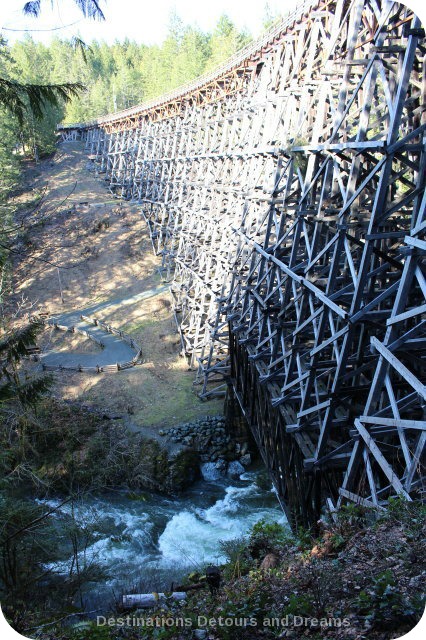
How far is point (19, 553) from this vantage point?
7410 mm

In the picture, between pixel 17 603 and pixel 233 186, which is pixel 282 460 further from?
pixel 233 186

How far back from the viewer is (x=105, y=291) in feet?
93.4

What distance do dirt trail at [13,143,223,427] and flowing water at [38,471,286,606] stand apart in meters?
3.11

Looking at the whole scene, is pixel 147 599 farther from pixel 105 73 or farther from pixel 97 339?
pixel 105 73

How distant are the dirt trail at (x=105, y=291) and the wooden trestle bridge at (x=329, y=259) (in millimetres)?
1562

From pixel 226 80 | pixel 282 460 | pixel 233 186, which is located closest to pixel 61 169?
pixel 226 80

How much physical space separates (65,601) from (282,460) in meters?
4.13

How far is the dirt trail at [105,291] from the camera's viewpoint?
57.2ft

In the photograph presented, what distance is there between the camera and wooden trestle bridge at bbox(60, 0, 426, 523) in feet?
18.2

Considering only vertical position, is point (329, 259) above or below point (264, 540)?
above

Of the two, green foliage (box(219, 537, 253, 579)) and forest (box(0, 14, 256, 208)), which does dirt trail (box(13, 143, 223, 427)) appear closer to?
forest (box(0, 14, 256, 208))

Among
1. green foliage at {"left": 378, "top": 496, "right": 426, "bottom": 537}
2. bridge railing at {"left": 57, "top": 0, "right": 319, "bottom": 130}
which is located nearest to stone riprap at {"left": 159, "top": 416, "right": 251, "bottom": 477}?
green foliage at {"left": 378, "top": 496, "right": 426, "bottom": 537}

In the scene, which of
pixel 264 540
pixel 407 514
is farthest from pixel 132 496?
pixel 407 514

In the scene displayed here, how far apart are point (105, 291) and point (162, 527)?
18432mm
